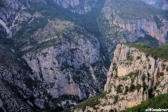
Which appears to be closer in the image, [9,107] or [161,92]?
[161,92]

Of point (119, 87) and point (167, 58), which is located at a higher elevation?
point (167, 58)

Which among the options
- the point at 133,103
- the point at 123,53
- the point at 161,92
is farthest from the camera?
the point at 123,53

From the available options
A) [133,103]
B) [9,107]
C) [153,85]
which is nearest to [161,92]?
[153,85]

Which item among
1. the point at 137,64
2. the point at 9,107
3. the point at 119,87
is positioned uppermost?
the point at 137,64

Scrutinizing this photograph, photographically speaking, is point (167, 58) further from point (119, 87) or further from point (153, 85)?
point (119, 87)

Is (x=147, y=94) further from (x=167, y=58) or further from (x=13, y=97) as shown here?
(x=13, y=97)

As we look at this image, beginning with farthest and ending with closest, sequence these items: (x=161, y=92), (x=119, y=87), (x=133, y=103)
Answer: (x=119, y=87) < (x=133, y=103) < (x=161, y=92)

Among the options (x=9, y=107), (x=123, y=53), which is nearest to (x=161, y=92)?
(x=123, y=53)
